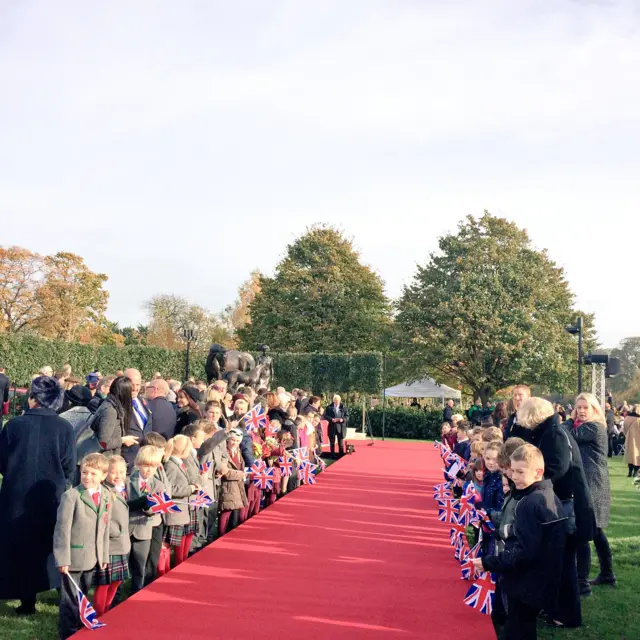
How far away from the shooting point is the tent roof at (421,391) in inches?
1507

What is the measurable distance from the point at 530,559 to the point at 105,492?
3.01 metres

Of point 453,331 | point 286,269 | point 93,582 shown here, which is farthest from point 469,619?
point 286,269

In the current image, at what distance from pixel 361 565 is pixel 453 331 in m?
31.4

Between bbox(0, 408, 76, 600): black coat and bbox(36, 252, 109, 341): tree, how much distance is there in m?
42.6

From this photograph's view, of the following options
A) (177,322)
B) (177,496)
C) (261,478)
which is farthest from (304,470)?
(177,322)

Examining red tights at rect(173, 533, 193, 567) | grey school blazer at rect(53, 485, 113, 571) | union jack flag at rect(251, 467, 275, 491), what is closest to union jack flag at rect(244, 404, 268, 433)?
union jack flag at rect(251, 467, 275, 491)

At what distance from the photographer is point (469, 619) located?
569 cm

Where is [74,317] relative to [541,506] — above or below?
above

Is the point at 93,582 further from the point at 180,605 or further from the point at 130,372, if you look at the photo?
the point at 130,372

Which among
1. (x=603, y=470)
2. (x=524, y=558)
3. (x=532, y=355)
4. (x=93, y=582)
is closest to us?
(x=524, y=558)

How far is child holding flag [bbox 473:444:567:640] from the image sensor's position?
4.42 m

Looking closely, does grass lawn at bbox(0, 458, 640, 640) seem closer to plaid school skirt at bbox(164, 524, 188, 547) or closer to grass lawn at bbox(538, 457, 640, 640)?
grass lawn at bbox(538, 457, 640, 640)

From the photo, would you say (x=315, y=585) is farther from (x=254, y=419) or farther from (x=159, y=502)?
(x=254, y=419)

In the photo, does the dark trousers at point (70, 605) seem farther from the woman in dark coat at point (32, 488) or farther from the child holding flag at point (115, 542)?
the woman in dark coat at point (32, 488)
